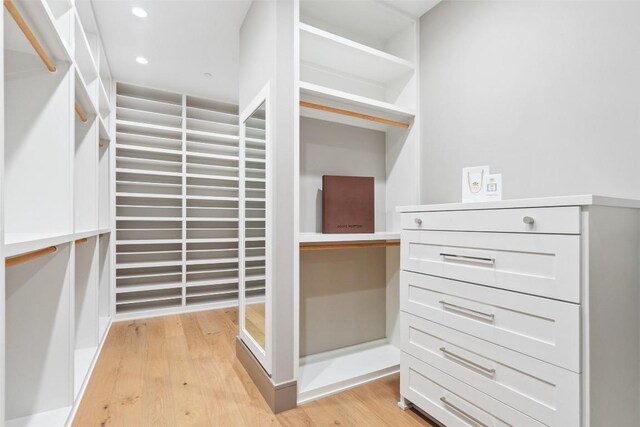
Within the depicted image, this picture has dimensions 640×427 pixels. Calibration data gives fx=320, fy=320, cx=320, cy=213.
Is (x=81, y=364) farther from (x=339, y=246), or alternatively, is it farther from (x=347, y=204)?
(x=347, y=204)

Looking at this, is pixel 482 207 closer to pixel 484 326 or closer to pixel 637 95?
pixel 484 326

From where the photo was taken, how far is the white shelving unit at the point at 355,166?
1976mm

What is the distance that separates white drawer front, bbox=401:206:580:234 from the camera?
1018mm

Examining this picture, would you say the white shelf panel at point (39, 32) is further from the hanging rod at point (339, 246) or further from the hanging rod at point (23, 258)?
the hanging rod at point (339, 246)

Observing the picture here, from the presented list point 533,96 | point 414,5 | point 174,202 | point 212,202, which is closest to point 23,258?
point 533,96

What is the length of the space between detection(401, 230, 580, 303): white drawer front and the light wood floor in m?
0.80

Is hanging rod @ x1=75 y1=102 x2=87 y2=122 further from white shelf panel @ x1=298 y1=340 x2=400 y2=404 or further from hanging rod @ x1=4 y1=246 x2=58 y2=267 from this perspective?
white shelf panel @ x1=298 y1=340 x2=400 y2=404

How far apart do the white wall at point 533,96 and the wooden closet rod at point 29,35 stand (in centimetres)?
201

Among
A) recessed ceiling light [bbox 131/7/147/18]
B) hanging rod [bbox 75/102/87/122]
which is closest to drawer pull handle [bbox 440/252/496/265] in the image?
hanging rod [bbox 75/102/87/122]

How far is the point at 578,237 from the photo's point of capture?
3.24ft

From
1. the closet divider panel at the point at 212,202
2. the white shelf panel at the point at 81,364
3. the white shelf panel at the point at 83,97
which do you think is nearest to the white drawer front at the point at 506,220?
the white shelf panel at the point at 83,97

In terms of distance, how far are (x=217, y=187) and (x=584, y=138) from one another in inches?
127

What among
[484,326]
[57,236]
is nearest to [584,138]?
[484,326]

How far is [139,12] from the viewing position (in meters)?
2.15
